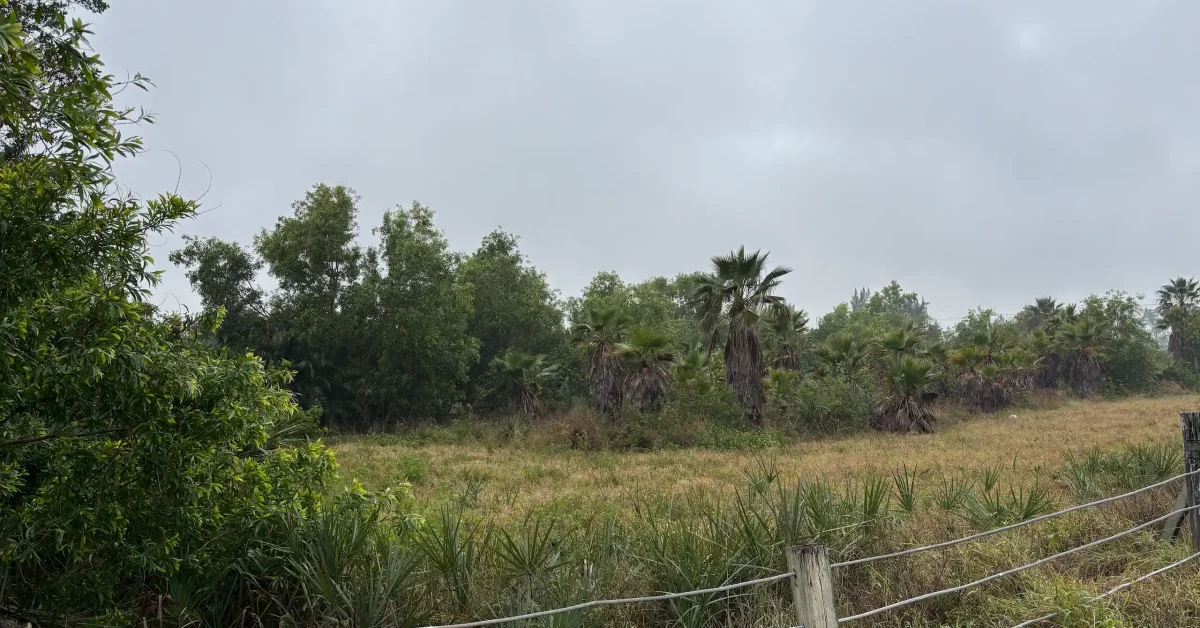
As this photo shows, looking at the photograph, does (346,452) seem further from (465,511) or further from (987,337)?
(987,337)

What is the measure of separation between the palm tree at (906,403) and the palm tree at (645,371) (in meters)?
8.16

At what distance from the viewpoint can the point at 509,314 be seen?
121 feet

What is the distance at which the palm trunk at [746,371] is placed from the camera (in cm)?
2306

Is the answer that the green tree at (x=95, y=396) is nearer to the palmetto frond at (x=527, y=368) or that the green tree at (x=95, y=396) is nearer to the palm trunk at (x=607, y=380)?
the palm trunk at (x=607, y=380)

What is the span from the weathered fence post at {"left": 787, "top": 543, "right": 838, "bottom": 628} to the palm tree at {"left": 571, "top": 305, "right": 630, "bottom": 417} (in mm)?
21536

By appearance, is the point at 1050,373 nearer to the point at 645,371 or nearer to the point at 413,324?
the point at 645,371

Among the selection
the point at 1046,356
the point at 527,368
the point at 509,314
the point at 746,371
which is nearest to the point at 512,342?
the point at 509,314

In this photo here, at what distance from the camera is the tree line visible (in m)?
24.0

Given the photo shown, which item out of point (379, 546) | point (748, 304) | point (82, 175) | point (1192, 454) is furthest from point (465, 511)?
point (748, 304)

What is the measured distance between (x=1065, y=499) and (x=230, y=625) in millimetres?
8282

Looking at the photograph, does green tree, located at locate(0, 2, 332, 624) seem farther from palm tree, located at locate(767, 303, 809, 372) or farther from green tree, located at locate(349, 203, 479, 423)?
palm tree, located at locate(767, 303, 809, 372)

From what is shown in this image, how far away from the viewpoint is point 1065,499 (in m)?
7.81

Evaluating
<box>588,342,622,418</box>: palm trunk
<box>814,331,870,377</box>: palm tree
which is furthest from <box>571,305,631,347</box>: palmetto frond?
<box>814,331,870,377</box>: palm tree

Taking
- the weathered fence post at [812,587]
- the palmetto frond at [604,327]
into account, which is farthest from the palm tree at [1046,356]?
the weathered fence post at [812,587]
